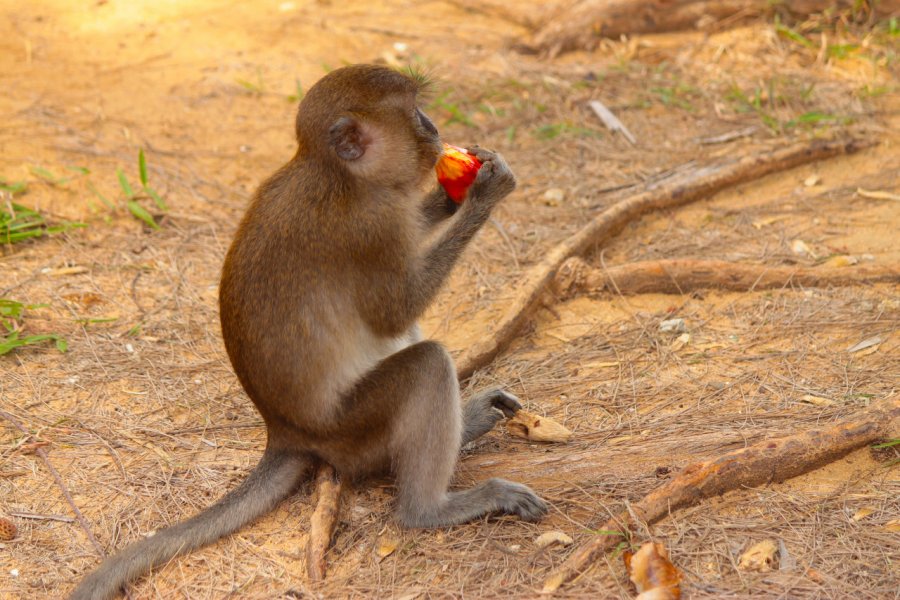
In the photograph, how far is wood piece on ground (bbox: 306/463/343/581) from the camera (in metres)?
3.61

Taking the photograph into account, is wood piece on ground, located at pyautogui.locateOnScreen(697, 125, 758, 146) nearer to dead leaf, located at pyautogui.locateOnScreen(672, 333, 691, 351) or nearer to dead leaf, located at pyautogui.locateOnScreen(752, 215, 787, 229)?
dead leaf, located at pyautogui.locateOnScreen(752, 215, 787, 229)

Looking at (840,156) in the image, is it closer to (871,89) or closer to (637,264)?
(871,89)

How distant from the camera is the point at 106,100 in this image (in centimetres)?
772

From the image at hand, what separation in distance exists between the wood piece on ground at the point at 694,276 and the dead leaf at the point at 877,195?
1084 mm

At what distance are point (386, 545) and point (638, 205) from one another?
3.30 metres

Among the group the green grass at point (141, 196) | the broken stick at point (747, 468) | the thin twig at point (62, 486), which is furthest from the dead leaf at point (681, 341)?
the green grass at point (141, 196)

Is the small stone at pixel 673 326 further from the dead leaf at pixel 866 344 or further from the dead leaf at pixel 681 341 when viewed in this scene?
the dead leaf at pixel 866 344

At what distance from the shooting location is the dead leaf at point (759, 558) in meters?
3.36

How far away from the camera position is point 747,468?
3.71 meters

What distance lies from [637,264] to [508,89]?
3129mm

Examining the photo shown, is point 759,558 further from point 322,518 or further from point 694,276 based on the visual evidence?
point 694,276

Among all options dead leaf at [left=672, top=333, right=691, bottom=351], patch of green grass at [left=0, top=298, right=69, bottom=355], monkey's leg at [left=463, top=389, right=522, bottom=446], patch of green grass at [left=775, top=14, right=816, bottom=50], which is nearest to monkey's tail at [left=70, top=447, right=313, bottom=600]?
monkey's leg at [left=463, top=389, right=522, bottom=446]

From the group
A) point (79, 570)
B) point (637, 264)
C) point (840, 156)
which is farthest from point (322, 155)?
point (840, 156)

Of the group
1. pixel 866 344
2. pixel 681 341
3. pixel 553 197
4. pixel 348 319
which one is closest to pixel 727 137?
pixel 553 197
